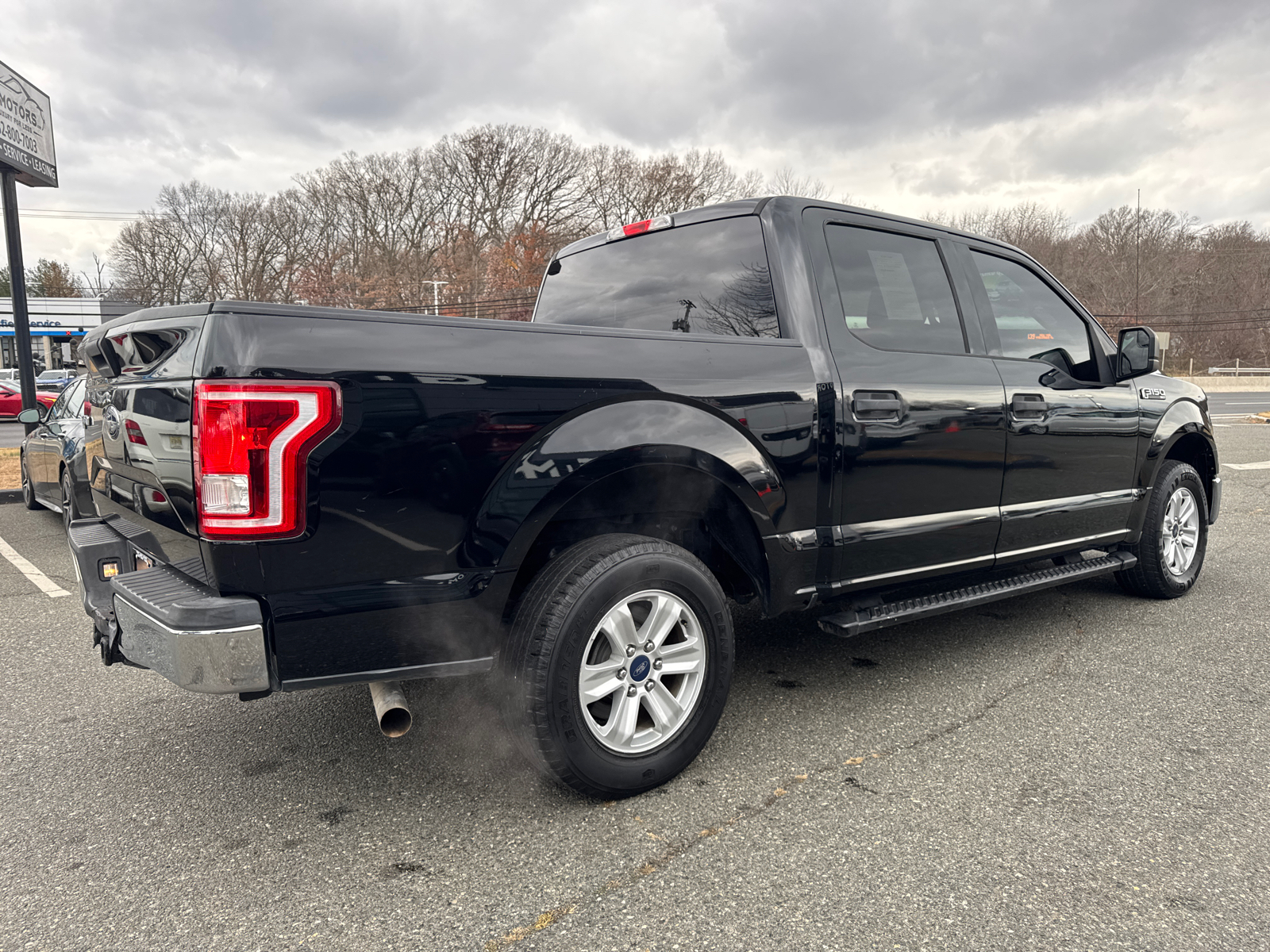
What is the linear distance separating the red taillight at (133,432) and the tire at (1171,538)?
15.3ft

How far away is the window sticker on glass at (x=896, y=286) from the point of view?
341 centimetres

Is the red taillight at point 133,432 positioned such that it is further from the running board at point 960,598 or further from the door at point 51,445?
the door at point 51,445

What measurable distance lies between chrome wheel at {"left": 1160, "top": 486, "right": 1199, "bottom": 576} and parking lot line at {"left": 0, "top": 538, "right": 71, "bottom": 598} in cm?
647

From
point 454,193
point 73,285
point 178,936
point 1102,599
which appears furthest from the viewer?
point 73,285

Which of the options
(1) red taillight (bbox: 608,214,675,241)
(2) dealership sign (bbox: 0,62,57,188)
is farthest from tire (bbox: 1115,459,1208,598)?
(2) dealership sign (bbox: 0,62,57,188)

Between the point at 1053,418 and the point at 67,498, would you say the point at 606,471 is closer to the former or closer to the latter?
the point at 1053,418

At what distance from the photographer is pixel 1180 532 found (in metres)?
4.85

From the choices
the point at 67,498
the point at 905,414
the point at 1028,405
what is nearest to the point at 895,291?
the point at 905,414

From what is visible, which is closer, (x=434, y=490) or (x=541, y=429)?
(x=434, y=490)

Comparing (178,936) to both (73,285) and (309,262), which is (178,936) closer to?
(309,262)

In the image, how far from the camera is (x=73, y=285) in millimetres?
71062

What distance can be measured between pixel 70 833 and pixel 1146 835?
10.1 ft

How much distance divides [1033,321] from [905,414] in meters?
1.27

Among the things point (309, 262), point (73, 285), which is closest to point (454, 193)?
point (309, 262)
